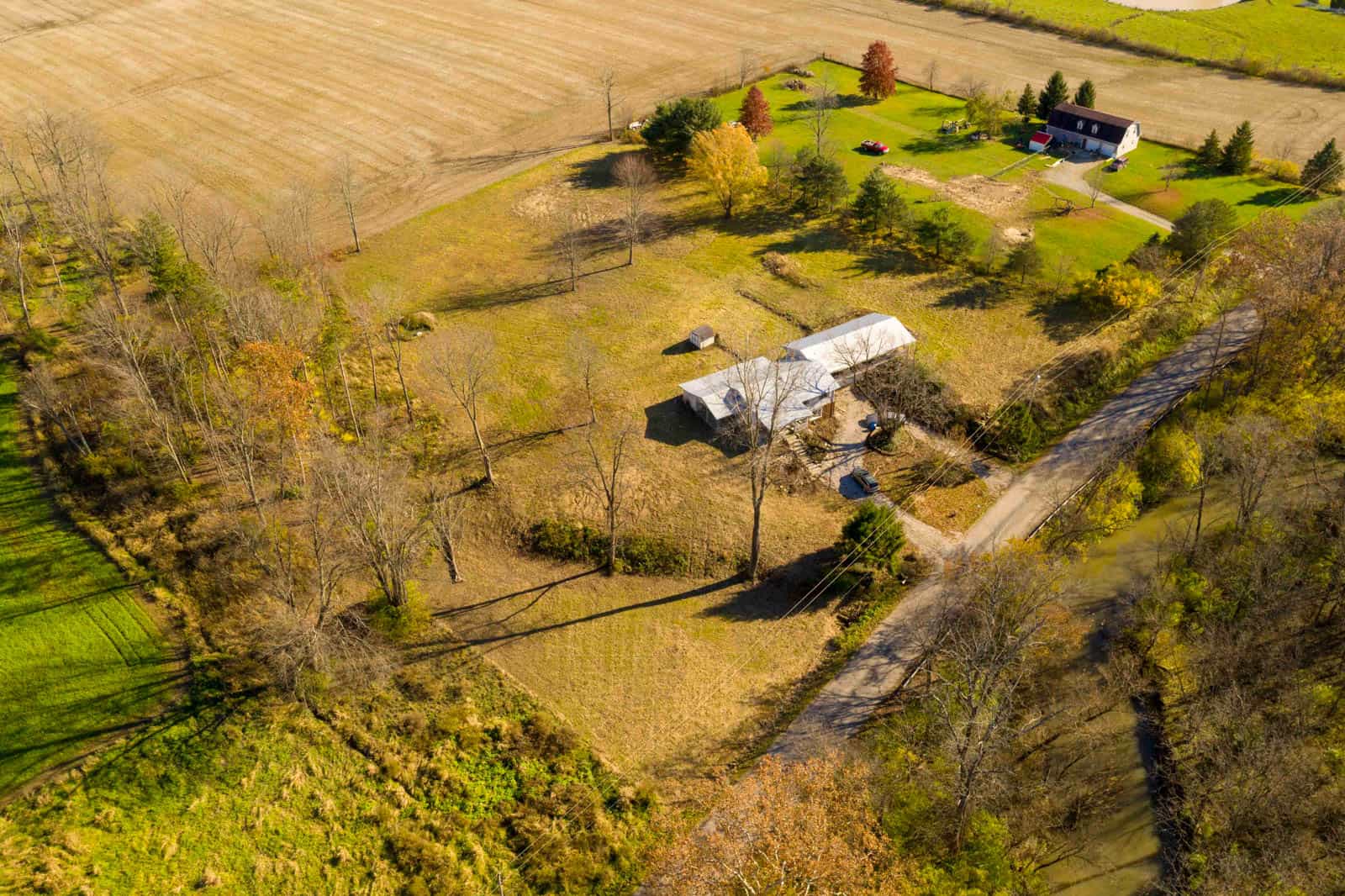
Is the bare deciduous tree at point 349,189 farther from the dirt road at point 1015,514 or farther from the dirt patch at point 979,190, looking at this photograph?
the dirt road at point 1015,514

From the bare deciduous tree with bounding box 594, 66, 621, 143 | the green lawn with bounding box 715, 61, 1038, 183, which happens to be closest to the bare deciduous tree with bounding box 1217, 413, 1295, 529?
the green lawn with bounding box 715, 61, 1038, 183

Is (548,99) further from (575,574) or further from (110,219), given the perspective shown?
(575,574)

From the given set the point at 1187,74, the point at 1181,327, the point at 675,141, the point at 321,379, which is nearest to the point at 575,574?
the point at 321,379

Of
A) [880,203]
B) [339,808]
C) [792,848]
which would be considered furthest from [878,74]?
[339,808]

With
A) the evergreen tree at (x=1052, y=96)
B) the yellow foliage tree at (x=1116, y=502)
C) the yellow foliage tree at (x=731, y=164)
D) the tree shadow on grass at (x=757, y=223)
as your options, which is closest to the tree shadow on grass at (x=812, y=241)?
the tree shadow on grass at (x=757, y=223)

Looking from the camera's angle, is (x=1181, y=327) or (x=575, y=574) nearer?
(x=575, y=574)
